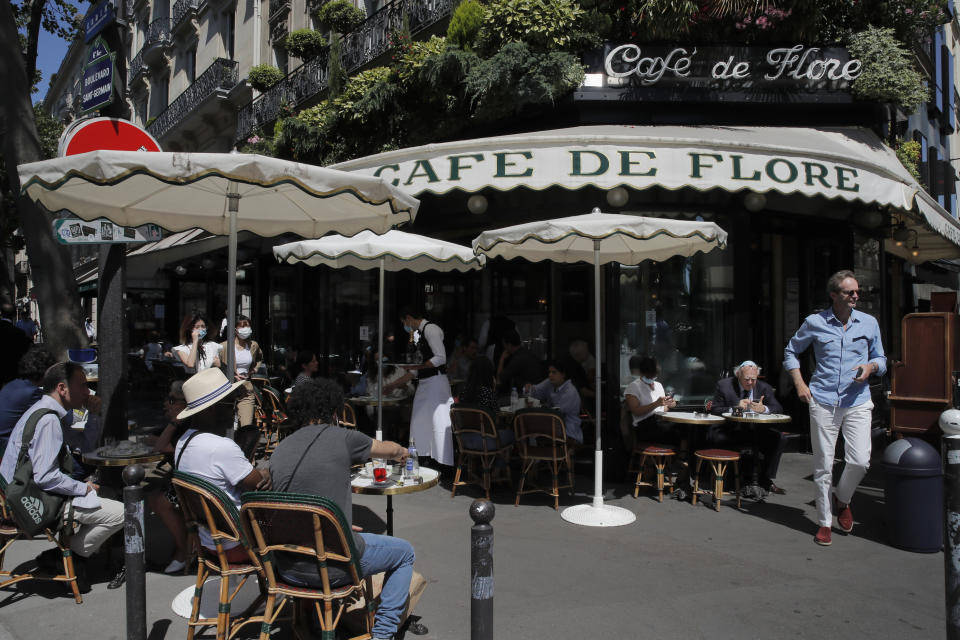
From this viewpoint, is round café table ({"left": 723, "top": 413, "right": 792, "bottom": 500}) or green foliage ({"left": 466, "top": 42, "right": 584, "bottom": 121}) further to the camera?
green foliage ({"left": 466, "top": 42, "right": 584, "bottom": 121})

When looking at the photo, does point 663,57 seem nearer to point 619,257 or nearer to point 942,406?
point 619,257

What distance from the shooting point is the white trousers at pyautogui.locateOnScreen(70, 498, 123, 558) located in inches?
158

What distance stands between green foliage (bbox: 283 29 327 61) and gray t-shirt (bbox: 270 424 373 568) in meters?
12.9

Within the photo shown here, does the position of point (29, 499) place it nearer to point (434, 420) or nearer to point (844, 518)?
point (434, 420)

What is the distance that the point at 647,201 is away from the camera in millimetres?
7906

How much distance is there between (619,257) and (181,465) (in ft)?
15.8

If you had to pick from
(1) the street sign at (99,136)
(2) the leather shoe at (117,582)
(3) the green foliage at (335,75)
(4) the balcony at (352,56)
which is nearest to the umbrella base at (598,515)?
(2) the leather shoe at (117,582)

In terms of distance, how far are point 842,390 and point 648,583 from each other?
2.18m

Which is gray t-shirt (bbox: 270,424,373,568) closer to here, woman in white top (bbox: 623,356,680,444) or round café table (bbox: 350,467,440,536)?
round café table (bbox: 350,467,440,536)

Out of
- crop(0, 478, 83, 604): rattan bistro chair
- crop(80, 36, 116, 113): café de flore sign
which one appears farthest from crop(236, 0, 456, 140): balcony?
crop(0, 478, 83, 604): rattan bistro chair

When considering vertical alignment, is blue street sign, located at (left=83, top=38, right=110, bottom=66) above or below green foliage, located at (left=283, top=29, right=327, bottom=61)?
below

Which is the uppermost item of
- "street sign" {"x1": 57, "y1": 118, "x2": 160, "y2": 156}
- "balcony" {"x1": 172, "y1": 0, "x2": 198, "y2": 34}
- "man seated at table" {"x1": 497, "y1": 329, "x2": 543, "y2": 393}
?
"balcony" {"x1": 172, "y1": 0, "x2": 198, "y2": 34}

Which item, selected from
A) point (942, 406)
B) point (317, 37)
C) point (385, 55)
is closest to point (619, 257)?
point (942, 406)

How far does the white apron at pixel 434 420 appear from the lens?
7.18 metres
